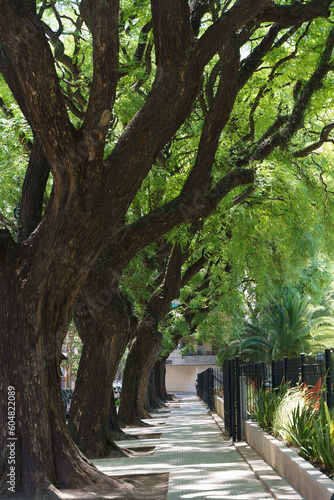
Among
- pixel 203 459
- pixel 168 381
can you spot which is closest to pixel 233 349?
pixel 203 459

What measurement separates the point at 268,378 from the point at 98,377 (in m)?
3.44

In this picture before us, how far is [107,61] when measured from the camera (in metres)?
7.67

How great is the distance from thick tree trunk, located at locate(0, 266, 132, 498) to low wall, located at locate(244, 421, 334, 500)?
2.15 meters

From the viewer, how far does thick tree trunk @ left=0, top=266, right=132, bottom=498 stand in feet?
23.7

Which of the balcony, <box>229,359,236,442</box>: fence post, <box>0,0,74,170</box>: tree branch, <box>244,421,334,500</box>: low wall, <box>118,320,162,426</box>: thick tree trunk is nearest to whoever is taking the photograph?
<box>244,421,334,500</box>: low wall

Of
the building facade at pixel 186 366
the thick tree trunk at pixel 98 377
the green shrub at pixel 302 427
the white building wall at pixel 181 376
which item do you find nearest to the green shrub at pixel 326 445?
the green shrub at pixel 302 427

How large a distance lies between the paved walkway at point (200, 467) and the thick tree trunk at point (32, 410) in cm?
134

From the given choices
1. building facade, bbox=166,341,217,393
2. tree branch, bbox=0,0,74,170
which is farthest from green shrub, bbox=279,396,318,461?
building facade, bbox=166,341,217,393

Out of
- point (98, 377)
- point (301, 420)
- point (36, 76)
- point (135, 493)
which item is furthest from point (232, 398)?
point (36, 76)

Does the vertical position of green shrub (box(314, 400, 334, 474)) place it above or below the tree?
below

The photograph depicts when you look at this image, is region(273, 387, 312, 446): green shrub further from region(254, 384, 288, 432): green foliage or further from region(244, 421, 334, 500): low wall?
region(254, 384, 288, 432): green foliage

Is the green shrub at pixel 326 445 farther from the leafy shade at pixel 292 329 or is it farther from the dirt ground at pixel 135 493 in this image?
the leafy shade at pixel 292 329

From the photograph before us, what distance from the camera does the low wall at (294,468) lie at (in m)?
5.71

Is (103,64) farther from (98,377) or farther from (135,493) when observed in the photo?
(98,377)
